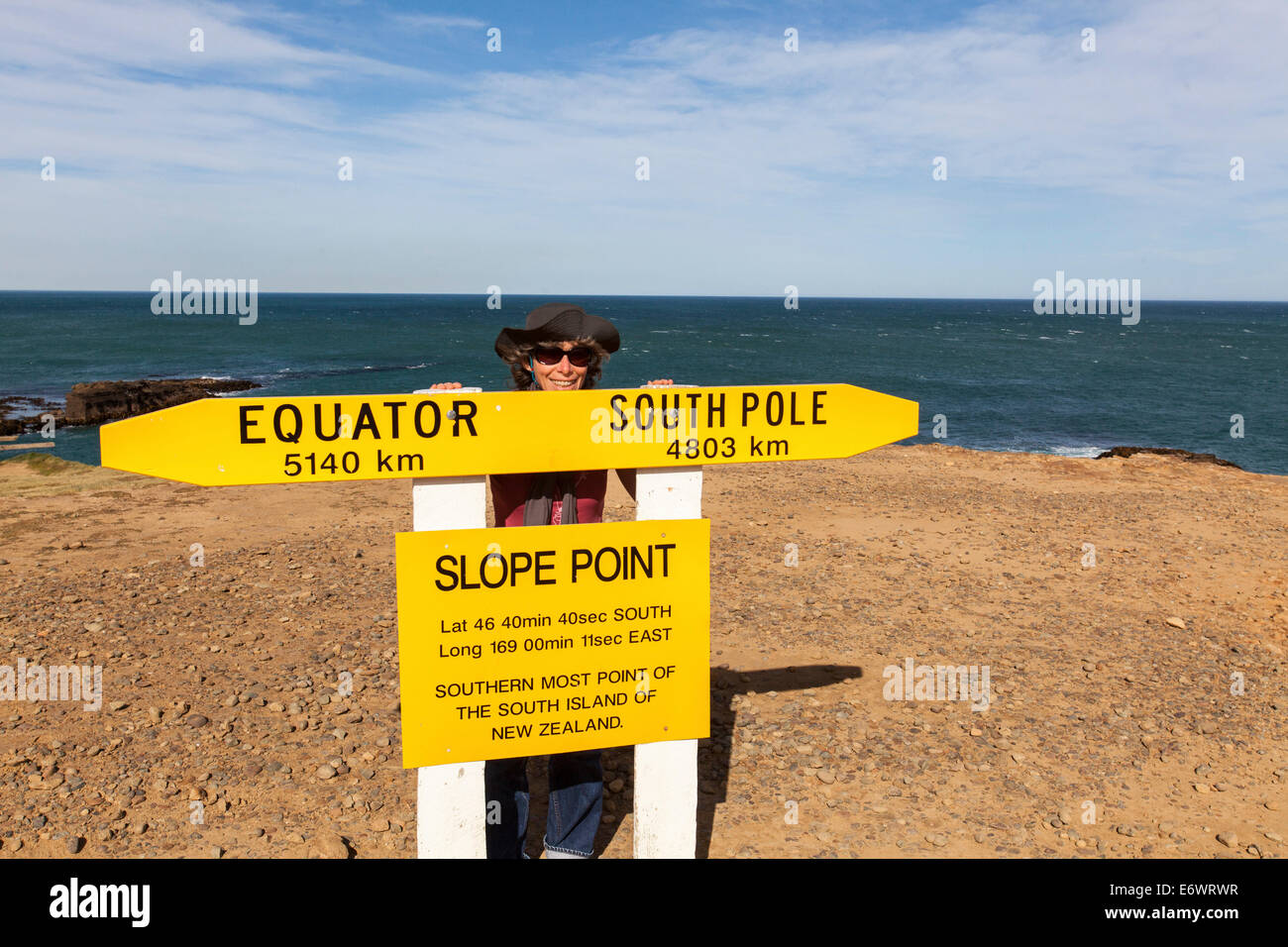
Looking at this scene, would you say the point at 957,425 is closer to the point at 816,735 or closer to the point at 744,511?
the point at 744,511

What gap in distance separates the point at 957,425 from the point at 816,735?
36.6 m

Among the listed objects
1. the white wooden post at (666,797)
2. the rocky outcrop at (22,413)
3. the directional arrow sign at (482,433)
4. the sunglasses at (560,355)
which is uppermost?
the sunglasses at (560,355)

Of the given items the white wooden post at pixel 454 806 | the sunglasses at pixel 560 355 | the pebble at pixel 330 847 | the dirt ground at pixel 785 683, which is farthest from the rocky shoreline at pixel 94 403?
the white wooden post at pixel 454 806

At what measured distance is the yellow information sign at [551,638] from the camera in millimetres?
3252

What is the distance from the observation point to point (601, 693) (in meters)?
3.45

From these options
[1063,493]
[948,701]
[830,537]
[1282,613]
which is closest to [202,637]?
[948,701]

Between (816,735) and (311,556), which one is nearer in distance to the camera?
(816,735)

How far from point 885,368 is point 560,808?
2766 inches

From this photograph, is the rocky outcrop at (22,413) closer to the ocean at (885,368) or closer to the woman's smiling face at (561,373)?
the ocean at (885,368)

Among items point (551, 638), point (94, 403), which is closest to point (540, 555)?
point (551, 638)

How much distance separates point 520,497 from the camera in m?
3.98

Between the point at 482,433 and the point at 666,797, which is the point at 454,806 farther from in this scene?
the point at 482,433

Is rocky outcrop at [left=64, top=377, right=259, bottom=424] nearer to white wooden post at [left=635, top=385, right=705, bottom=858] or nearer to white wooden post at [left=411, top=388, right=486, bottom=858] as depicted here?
white wooden post at [left=411, top=388, right=486, bottom=858]

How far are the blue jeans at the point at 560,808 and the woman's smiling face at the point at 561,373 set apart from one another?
67.6 inches
